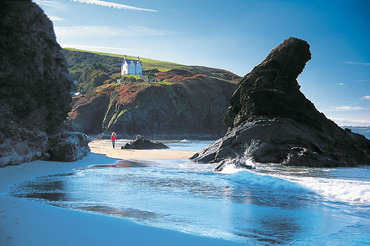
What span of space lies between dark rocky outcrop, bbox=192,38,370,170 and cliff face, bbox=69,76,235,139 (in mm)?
47821

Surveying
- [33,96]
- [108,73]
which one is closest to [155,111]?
[108,73]

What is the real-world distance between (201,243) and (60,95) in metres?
12.5

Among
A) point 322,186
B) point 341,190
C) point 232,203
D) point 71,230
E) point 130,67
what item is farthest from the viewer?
point 130,67

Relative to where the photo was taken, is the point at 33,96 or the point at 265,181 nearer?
the point at 265,181

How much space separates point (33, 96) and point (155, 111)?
5799 cm

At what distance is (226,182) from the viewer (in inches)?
398

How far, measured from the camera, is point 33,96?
12.9 m

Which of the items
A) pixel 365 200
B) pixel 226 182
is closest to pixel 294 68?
pixel 226 182

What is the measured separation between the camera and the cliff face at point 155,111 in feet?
222

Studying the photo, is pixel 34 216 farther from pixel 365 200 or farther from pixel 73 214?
pixel 365 200

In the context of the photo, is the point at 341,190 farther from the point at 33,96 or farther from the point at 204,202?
the point at 33,96

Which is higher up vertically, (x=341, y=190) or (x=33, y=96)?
(x=33, y=96)

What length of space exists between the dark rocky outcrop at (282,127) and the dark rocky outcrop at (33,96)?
7709 mm

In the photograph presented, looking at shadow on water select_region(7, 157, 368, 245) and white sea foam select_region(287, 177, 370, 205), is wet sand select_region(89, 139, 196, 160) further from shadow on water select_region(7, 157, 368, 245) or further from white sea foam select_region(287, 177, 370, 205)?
white sea foam select_region(287, 177, 370, 205)
